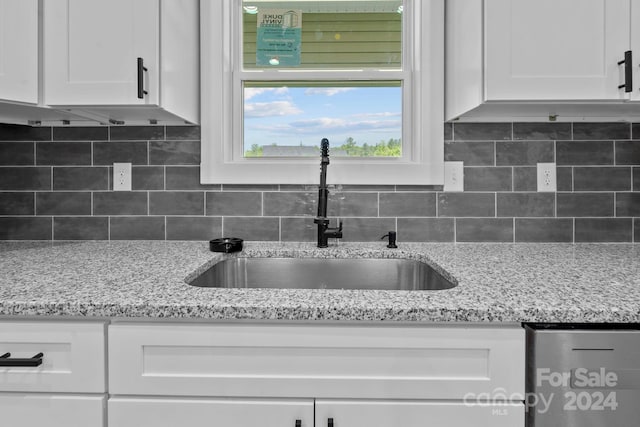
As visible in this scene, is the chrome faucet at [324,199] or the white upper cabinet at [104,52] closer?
the white upper cabinet at [104,52]

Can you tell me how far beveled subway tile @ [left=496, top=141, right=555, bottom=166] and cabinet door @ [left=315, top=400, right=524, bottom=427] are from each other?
108 centimetres

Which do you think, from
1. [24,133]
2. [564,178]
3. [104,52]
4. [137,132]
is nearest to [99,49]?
[104,52]

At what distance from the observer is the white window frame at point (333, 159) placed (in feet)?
5.61

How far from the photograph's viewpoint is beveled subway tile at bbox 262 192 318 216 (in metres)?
1.75

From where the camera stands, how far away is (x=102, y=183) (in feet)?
5.78

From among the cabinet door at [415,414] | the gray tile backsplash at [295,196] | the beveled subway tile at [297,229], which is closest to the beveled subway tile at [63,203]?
the gray tile backsplash at [295,196]

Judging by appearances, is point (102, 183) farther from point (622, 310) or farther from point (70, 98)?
point (622, 310)

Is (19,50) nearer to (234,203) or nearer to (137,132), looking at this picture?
(137,132)

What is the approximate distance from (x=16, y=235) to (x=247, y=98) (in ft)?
3.70

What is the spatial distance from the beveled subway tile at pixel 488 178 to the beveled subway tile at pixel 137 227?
129 centimetres

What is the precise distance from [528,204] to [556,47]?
2.14 feet

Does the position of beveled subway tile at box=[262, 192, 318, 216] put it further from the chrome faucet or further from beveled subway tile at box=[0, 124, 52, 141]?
beveled subway tile at box=[0, 124, 52, 141]

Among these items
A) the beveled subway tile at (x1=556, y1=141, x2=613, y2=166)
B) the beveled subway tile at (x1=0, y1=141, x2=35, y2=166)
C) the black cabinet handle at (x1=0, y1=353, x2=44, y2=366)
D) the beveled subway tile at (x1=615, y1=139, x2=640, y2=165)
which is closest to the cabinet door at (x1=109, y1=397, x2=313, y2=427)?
the black cabinet handle at (x1=0, y1=353, x2=44, y2=366)

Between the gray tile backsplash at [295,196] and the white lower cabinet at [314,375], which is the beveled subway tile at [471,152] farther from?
the white lower cabinet at [314,375]
